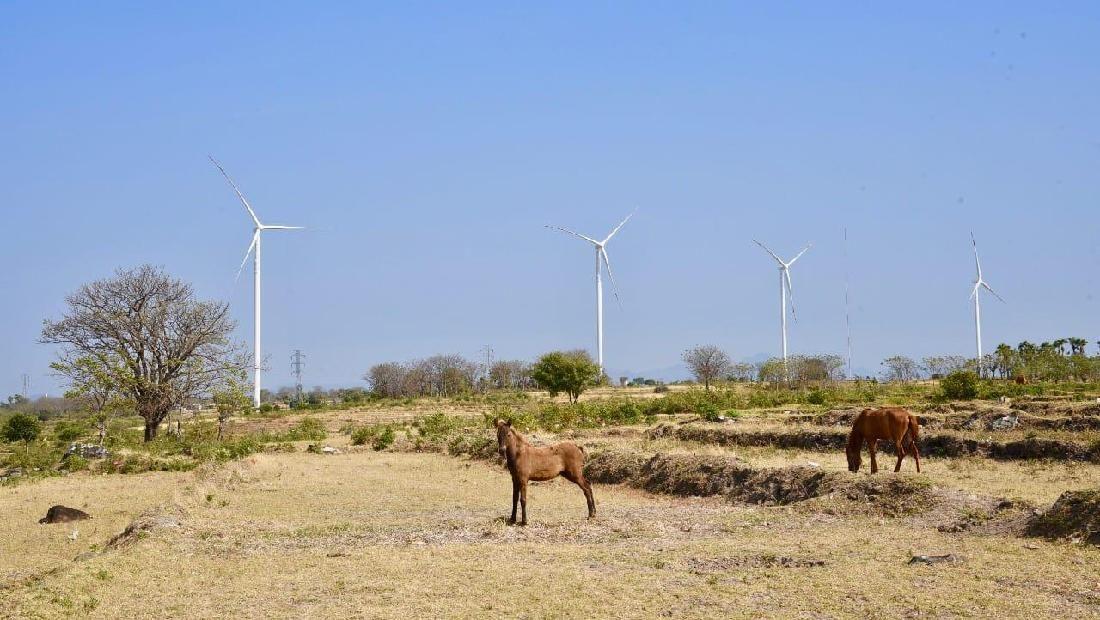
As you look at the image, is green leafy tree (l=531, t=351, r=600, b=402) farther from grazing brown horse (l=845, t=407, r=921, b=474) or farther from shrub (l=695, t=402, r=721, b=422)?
grazing brown horse (l=845, t=407, r=921, b=474)

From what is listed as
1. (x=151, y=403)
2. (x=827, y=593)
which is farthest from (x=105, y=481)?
(x=827, y=593)

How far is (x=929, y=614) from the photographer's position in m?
10.7

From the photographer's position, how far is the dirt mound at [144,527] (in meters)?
16.7

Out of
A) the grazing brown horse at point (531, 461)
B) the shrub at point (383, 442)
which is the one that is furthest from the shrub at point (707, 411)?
the grazing brown horse at point (531, 461)

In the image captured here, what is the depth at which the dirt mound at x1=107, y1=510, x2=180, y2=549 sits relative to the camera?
16716 mm

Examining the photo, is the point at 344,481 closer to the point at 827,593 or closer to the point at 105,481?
the point at 105,481

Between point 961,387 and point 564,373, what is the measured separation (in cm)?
3039

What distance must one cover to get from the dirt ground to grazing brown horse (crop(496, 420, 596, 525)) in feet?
2.18

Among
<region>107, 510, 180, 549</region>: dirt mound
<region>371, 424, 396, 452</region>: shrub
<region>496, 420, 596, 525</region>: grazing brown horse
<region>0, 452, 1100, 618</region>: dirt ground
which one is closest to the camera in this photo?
<region>0, 452, 1100, 618</region>: dirt ground

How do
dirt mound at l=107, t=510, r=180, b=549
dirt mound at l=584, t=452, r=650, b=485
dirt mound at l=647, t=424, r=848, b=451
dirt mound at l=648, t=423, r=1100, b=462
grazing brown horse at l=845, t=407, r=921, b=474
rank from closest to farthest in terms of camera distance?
dirt mound at l=107, t=510, r=180, b=549
grazing brown horse at l=845, t=407, r=921, b=474
dirt mound at l=648, t=423, r=1100, b=462
dirt mound at l=584, t=452, r=650, b=485
dirt mound at l=647, t=424, r=848, b=451

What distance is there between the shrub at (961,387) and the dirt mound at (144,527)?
33.6 m

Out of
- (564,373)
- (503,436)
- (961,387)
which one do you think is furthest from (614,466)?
(564,373)

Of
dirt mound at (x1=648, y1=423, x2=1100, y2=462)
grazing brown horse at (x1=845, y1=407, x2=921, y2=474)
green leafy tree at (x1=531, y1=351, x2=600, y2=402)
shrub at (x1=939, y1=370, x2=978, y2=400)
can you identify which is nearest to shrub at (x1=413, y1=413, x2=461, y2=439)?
dirt mound at (x1=648, y1=423, x2=1100, y2=462)

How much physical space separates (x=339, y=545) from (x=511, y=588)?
4.49 m
